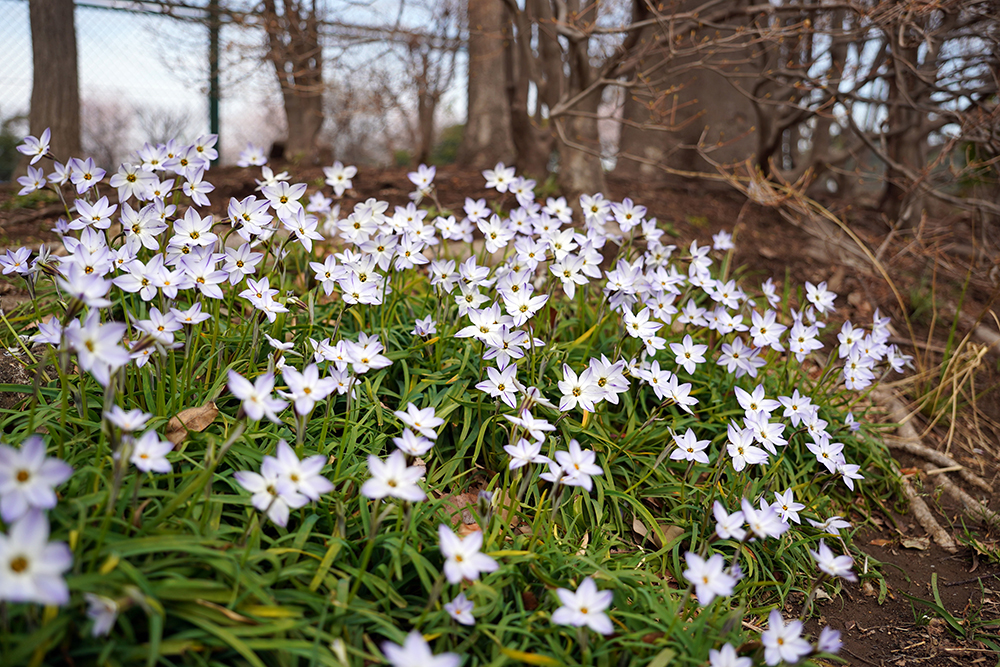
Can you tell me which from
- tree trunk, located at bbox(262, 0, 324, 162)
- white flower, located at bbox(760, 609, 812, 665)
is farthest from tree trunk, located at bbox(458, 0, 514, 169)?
white flower, located at bbox(760, 609, 812, 665)

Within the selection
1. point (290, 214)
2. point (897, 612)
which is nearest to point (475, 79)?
point (290, 214)

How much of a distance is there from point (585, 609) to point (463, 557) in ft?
0.98

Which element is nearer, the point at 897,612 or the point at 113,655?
the point at 113,655

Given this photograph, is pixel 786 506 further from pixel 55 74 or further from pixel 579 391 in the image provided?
pixel 55 74

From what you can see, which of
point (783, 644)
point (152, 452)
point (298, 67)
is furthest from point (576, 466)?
point (298, 67)

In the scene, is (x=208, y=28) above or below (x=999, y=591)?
above

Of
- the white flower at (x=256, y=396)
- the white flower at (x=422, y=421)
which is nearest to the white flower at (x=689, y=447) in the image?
the white flower at (x=422, y=421)

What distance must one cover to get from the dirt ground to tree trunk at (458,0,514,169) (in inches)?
33.0

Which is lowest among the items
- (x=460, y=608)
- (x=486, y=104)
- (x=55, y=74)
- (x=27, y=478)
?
(x=460, y=608)

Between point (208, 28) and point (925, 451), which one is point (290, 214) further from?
point (208, 28)

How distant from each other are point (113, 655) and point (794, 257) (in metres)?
4.82

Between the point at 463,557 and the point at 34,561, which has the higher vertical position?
the point at 34,561

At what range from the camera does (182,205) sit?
3.50m

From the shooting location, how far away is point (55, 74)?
14.5 feet
